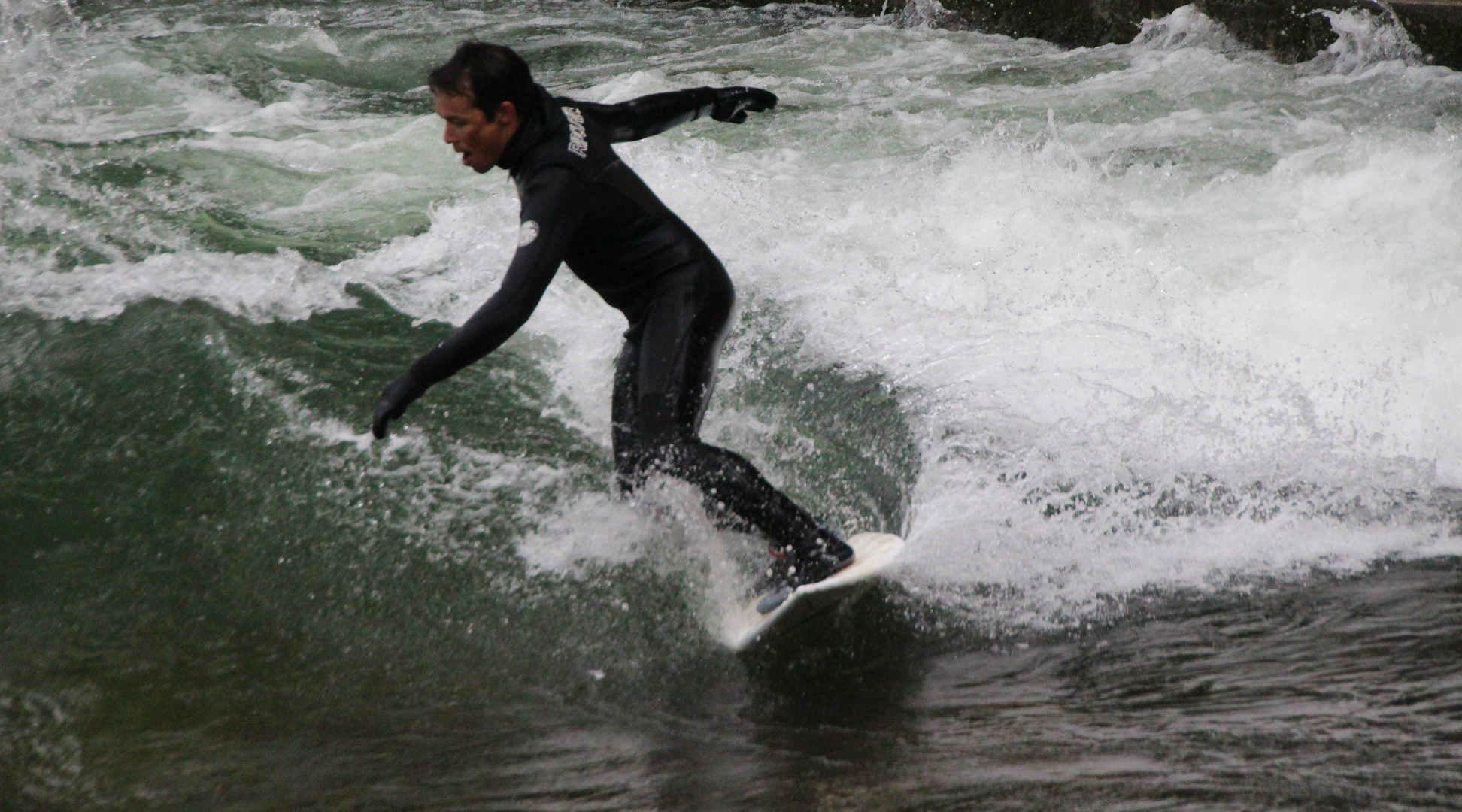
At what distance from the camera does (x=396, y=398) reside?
3291 millimetres

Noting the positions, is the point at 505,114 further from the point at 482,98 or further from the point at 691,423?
the point at 691,423

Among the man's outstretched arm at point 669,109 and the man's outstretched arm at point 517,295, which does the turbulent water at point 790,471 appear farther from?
the man's outstretched arm at point 669,109

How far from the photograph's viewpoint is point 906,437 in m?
4.86

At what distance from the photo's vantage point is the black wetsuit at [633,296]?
3.38 metres

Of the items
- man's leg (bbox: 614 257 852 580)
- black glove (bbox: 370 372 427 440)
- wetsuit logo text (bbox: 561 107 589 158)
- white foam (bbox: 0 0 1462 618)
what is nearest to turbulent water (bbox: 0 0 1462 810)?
white foam (bbox: 0 0 1462 618)

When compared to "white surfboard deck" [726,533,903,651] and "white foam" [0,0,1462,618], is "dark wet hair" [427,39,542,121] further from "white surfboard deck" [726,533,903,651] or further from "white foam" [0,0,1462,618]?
"white surfboard deck" [726,533,903,651]

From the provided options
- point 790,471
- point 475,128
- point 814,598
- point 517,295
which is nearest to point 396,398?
point 517,295

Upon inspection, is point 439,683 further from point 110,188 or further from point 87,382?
point 110,188

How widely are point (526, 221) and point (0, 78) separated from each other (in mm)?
7428

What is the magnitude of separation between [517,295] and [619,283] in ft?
1.76

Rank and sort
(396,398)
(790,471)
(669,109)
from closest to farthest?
(396,398), (669,109), (790,471)

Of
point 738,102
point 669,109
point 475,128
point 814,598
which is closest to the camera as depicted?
point 475,128

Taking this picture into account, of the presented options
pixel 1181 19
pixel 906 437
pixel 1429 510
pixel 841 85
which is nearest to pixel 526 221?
pixel 906 437

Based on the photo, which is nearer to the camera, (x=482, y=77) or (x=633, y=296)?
(x=482, y=77)
